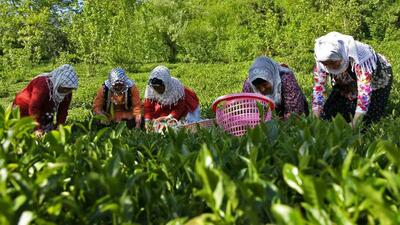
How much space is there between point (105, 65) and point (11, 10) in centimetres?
600

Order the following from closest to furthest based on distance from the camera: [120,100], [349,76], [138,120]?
[349,76] → [138,120] → [120,100]

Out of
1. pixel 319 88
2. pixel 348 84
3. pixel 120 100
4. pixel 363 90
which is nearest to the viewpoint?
pixel 363 90

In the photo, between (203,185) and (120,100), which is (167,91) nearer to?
(120,100)

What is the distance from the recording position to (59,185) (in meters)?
1.35

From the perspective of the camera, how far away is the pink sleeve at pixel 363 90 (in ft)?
11.5

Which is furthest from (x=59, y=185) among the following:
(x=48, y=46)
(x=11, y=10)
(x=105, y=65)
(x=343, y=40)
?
(x=48, y=46)

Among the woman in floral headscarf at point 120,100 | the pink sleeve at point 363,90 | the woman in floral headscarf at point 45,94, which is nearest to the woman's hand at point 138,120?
the woman in floral headscarf at point 120,100

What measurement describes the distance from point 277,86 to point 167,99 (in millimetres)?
1433

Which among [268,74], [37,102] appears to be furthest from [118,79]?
[268,74]

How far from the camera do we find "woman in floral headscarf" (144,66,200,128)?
16.7 feet

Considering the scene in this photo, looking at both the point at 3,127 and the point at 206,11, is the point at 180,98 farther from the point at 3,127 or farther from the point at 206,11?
the point at 206,11

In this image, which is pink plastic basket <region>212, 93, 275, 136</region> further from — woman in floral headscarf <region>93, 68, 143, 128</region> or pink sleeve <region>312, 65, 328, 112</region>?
woman in floral headscarf <region>93, 68, 143, 128</region>

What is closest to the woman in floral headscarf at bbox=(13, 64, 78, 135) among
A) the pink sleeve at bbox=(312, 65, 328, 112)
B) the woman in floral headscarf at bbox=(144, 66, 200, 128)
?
the woman in floral headscarf at bbox=(144, 66, 200, 128)

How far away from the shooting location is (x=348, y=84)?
4.22 metres
